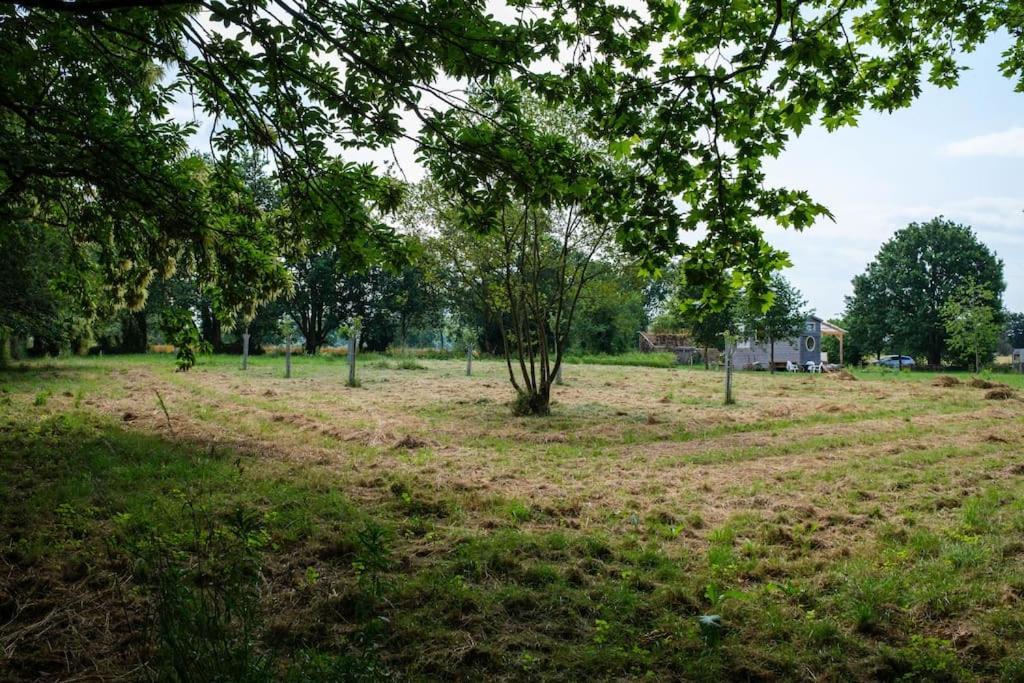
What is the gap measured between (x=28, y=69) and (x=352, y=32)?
3365 millimetres

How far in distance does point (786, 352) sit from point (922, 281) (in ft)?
39.0

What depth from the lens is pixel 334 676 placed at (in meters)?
2.89

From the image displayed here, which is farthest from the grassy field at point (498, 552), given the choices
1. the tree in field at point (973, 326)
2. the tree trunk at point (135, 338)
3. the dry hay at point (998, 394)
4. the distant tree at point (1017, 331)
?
the distant tree at point (1017, 331)

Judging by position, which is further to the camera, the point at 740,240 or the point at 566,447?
the point at 566,447

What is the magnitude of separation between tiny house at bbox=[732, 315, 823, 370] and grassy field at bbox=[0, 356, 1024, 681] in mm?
45402

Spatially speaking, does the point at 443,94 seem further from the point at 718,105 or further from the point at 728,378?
the point at 728,378

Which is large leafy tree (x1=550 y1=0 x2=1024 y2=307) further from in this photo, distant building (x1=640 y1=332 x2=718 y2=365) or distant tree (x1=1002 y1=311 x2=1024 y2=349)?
distant tree (x1=1002 y1=311 x2=1024 y2=349)

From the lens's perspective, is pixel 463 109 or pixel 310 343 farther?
pixel 310 343

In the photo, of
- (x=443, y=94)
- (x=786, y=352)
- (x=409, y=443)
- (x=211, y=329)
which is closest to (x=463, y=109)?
(x=443, y=94)

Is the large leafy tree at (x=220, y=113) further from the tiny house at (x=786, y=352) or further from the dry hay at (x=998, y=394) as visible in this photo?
the tiny house at (x=786, y=352)

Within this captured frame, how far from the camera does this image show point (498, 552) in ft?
16.7

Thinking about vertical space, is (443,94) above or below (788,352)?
above

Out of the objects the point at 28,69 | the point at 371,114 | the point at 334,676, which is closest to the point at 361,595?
the point at 334,676

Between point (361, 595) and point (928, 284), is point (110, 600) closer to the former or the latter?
point (361, 595)
